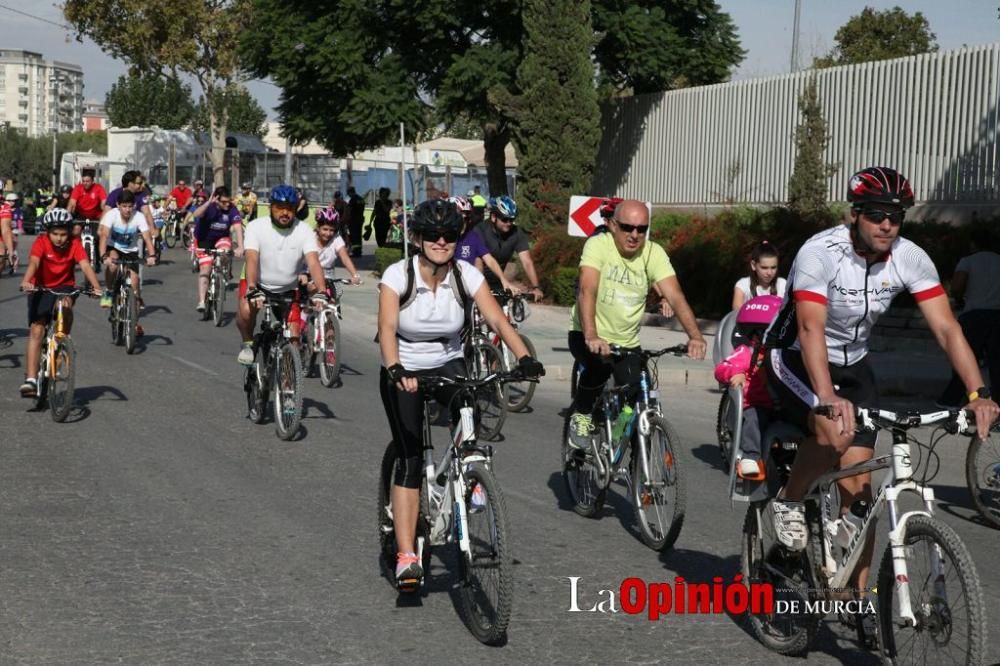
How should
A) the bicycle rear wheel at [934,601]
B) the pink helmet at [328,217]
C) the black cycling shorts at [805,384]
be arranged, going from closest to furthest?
1. the bicycle rear wheel at [934,601]
2. the black cycling shorts at [805,384]
3. the pink helmet at [328,217]

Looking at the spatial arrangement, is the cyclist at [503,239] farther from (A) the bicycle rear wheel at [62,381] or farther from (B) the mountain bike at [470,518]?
(B) the mountain bike at [470,518]

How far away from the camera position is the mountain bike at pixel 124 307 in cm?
1739

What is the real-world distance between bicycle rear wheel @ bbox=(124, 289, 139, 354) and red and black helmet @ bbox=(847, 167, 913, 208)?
1306 centimetres

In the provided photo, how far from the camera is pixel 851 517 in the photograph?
19.2ft

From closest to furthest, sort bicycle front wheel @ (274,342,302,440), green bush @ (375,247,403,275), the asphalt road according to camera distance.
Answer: the asphalt road < bicycle front wheel @ (274,342,302,440) < green bush @ (375,247,403,275)

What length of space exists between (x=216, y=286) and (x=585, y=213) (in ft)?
19.6

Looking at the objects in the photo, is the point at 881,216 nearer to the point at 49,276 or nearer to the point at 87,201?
the point at 49,276

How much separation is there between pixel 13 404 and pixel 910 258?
9.62 m

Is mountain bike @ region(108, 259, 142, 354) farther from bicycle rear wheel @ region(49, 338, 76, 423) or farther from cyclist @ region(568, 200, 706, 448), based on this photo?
cyclist @ region(568, 200, 706, 448)

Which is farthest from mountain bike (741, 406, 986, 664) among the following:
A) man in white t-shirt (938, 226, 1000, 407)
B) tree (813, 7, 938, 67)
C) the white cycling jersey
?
tree (813, 7, 938, 67)

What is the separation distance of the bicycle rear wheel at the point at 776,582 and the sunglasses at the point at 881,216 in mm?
1281

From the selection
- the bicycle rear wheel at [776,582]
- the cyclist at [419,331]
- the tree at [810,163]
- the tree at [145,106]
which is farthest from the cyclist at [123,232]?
the tree at [145,106]

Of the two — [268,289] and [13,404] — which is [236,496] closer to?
[268,289]

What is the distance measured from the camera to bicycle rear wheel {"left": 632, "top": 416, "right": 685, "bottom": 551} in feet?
25.2
